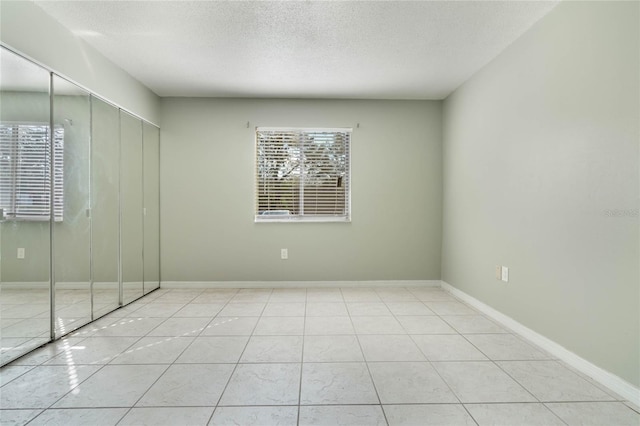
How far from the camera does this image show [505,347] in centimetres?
234

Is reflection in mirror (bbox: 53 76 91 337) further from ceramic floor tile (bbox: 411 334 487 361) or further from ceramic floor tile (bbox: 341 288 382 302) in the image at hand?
ceramic floor tile (bbox: 411 334 487 361)

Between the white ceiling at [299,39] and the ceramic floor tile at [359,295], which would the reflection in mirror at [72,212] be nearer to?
the white ceiling at [299,39]

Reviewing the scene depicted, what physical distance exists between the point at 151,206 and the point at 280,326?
2339 millimetres

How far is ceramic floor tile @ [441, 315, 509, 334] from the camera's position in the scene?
267 centimetres

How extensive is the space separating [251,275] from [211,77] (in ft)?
8.10

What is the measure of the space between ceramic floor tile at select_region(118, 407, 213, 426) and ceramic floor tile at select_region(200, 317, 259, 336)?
97 centimetres

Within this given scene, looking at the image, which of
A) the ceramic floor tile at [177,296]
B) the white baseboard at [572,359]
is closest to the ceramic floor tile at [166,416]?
Result: the ceramic floor tile at [177,296]

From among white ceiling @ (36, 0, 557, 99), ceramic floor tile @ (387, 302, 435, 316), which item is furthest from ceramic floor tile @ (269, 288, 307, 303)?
white ceiling @ (36, 0, 557, 99)

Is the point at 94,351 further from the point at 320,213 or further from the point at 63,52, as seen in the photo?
the point at 320,213

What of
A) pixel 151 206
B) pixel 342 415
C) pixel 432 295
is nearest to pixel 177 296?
pixel 151 206

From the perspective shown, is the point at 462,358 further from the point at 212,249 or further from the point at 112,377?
the point at 212,249

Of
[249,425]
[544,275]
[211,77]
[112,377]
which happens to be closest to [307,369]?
[249,425]

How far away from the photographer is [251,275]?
13.4 feet

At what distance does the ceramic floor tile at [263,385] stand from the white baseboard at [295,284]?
6.73 ft
